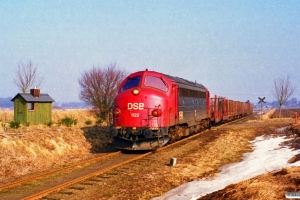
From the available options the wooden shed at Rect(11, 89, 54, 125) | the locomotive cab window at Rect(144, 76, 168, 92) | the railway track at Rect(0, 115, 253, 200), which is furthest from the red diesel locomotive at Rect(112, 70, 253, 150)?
Result: the wooden shed at Rect(11, 89, 54, 125)

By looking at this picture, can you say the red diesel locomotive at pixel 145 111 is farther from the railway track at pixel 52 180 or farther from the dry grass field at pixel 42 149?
the dry grass field at pixel 42 149

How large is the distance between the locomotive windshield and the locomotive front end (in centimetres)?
16

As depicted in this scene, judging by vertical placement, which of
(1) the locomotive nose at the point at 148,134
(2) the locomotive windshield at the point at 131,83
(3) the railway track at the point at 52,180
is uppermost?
(2) the locomotive windshield at the point at 131,83

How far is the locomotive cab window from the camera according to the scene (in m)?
17.5

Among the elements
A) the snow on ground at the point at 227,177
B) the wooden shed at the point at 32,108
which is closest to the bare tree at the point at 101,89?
the wooden shed at the point at 32,108

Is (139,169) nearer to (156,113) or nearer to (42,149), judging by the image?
(156,113)

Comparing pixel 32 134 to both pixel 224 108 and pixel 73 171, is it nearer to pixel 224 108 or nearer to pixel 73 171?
pixel 73 171

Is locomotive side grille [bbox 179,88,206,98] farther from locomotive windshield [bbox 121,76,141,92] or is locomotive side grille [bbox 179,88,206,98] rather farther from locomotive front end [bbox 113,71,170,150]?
locomotive windshield [bbox 121,76,141,92]

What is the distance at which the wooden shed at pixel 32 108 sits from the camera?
34.6m

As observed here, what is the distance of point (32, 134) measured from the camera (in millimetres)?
17578

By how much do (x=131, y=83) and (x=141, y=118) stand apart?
2029 mm

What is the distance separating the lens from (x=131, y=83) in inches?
698

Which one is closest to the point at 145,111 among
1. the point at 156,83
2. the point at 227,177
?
the point at 156,83

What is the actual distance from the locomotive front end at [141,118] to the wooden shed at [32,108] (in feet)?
62.8
